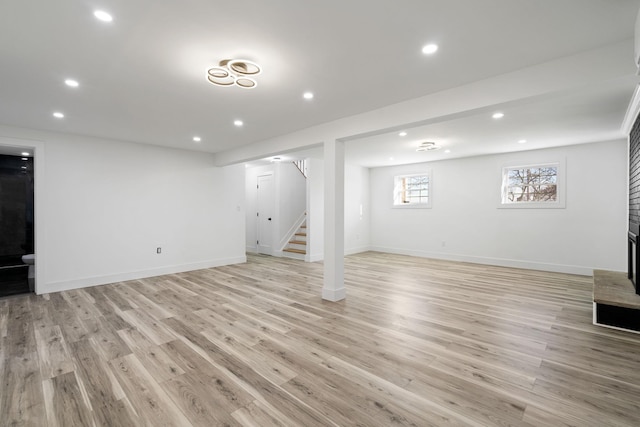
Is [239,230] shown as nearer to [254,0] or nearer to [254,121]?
[254,121]

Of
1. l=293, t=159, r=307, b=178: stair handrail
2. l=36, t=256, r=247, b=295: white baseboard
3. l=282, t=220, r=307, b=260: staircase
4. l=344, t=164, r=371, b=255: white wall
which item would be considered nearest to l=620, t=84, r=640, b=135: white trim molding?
l=344, t=164, r=371, b=255: white wall

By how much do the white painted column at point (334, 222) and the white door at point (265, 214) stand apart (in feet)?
13.8

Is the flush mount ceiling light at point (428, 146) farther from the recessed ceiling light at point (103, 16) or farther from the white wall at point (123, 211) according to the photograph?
the recessed ceiling light at point (103, 16)

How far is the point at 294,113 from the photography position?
3785 millimetres

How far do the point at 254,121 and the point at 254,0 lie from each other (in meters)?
2.46

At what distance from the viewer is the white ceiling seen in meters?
1.84

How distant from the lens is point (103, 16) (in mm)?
1874

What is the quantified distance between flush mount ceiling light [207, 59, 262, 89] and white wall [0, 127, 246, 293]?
3.64 meters

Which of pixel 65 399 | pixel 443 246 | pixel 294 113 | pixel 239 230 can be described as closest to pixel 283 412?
pixel 65 399

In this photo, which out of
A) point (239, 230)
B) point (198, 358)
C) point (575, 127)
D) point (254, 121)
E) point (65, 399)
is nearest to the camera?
point (65, 399)

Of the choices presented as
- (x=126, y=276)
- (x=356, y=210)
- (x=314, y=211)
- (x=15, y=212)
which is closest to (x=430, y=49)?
(x=314, y=211)

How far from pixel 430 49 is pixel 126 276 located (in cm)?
597

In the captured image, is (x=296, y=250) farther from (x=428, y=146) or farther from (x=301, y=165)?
(x=428, y=146)

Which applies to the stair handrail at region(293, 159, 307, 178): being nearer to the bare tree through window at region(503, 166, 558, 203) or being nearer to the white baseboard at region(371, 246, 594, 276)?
the white baseboard at region(371, 246, 594, 276)
